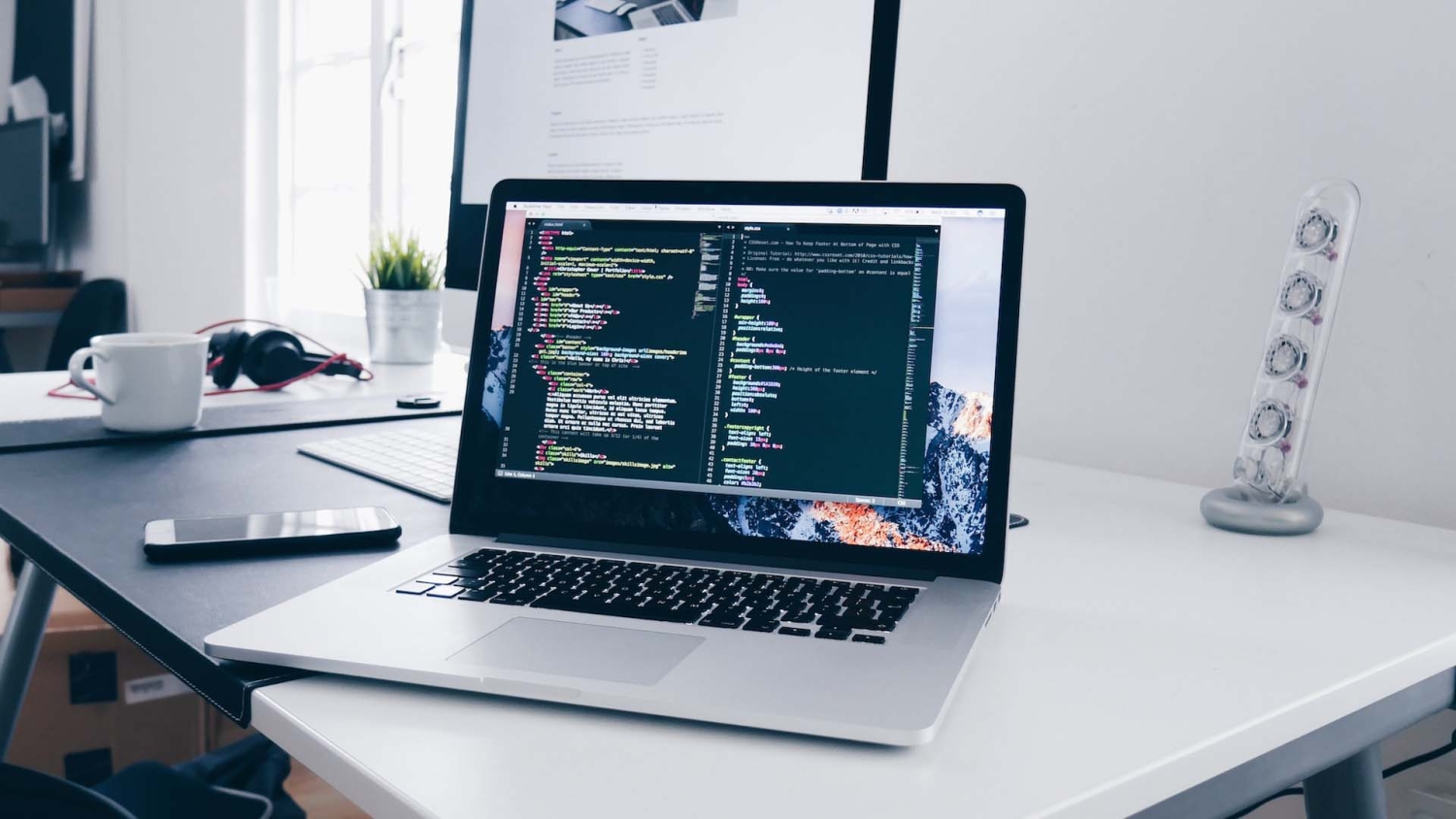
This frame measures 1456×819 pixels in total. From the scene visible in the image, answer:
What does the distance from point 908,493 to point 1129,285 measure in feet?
1.62

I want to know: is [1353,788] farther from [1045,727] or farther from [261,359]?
[261,359]

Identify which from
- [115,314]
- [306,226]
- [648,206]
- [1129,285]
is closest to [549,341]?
[648,206]

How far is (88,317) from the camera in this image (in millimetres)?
3205

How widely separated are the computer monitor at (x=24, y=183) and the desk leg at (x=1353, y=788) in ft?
12.2

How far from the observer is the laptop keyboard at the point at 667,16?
2.97 ft

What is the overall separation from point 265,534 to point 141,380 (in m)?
0.43

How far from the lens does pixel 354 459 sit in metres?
0.88

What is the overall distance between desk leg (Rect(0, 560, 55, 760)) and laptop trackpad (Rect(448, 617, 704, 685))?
90cm

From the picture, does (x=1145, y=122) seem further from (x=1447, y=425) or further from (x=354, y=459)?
(x=354, y=459)

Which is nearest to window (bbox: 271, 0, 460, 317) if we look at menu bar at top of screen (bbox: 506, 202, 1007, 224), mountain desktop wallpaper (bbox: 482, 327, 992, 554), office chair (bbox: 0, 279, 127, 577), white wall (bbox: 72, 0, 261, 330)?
white wall (bbox: 72, 0, 261, 330)

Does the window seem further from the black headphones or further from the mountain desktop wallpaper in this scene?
the mountain desktop wallpaper

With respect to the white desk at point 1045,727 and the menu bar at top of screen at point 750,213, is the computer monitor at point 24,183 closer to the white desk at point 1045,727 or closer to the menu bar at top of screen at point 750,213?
the menu bar at top of screen at point 750,213

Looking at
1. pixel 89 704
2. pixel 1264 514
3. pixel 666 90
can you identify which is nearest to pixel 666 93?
pixel 666 90

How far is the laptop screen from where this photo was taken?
610 mm
